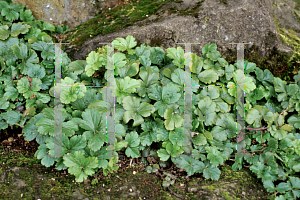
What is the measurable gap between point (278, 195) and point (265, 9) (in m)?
2.48

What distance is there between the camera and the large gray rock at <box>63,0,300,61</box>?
2.92 m

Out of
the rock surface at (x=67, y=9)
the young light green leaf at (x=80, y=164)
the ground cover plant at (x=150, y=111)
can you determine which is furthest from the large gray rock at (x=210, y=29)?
the young light green leaf at (x=80, y=164)

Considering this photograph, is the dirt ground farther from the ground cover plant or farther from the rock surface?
the rock surface

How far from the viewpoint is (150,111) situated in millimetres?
→ 2309

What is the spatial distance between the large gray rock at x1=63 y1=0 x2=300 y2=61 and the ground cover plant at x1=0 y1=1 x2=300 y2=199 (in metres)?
0.24

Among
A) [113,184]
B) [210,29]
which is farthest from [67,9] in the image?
[113,184]

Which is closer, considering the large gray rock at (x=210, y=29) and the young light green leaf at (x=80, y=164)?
the young light green leaf at (x=80, y=164)

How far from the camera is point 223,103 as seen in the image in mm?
2590

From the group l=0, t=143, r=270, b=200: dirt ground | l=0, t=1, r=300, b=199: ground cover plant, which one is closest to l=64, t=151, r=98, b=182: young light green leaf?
l=0, t=1, r=300, b=199: ground cover plant

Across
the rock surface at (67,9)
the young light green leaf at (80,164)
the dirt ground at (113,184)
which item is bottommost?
the dirt ground at (113,184)

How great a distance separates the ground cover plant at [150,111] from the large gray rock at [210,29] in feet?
0.77

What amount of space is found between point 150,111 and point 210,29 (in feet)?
5.04

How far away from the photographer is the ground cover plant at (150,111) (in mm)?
A: 2203

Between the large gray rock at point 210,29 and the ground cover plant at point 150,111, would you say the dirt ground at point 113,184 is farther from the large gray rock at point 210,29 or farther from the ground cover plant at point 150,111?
the large gray rock at point 210,29
